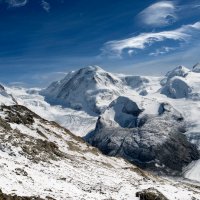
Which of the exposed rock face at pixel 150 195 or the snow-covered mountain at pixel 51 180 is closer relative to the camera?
the snow-covered mountain at pixel 51 180

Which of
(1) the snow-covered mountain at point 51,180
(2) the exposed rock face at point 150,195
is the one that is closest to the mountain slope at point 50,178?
(1) the snow-covered mountain at point 51,180

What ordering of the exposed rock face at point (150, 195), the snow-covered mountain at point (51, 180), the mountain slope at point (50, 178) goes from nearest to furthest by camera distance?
the snow-covered mountain at point (51, 180)
the mountain slope at point (50, 178)
the exposed rock face at point (150, 195)

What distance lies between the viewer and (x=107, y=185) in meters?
75.2

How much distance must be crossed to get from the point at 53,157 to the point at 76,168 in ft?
17.0

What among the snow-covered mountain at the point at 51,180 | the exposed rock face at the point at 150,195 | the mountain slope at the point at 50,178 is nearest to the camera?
the snow-covered mountain at the point at 51,180

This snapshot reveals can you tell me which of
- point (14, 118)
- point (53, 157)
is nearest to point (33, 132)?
point (14, 118)

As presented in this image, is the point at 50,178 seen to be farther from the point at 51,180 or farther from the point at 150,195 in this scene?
the point at 150,195

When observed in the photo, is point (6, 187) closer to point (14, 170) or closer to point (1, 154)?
point (14, 170)

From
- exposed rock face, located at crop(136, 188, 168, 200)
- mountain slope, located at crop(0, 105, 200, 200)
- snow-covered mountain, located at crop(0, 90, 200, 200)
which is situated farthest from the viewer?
exposed rock face, located at crop(136, 188, 168, 200)

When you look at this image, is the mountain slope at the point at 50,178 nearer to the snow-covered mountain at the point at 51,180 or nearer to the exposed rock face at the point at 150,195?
the snow-covered mountain at the point at 51,180

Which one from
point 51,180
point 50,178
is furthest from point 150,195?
point 50,178

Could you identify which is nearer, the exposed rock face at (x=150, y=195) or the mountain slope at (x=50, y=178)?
the mountain slope at (x=50, y=178)

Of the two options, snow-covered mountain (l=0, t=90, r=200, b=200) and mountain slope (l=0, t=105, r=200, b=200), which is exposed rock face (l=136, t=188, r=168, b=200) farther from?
mountain slope (l=0, t=105, r=200, b=200)

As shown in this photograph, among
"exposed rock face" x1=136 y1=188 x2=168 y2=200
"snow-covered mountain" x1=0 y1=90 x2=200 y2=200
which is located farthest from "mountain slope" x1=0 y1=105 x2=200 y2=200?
"exposed rock face" x1=136 y1=188 x2=168 y2=200
